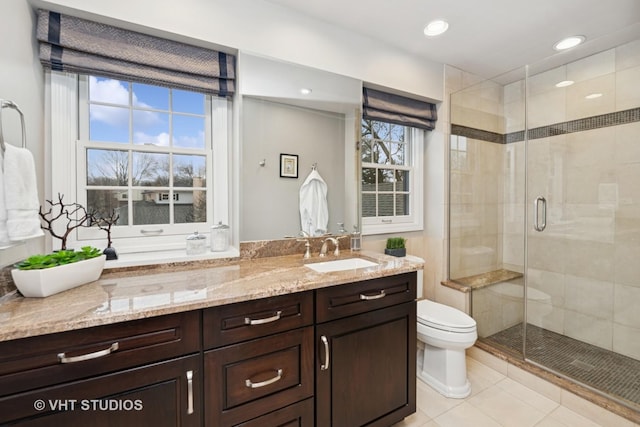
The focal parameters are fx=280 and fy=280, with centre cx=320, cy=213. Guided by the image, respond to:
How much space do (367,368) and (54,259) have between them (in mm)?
1497

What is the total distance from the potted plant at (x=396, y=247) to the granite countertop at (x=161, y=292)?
2.38 ft

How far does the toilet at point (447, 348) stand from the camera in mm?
1876

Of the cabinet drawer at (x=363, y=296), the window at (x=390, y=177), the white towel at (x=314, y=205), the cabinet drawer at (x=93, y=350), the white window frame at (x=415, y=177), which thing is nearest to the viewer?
the cabinet drawer at (x=93, y=350)

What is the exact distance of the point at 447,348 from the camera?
1.92 m

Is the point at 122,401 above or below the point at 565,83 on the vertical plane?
below

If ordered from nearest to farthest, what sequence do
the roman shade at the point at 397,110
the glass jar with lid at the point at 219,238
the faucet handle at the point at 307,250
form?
the glass jar with lid at the point at 219,238, the faucet handle at the point at 307,250, the roman shade at the point at 397,110

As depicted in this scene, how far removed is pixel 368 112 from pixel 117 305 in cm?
205

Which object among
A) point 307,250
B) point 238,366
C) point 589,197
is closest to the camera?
point 238,366

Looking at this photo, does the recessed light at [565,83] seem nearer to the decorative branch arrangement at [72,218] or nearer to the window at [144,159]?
the window at [144,159]

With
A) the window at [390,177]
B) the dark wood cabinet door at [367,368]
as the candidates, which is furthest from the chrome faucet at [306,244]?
the window at [390,177]

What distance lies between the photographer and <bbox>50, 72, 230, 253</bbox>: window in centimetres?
155

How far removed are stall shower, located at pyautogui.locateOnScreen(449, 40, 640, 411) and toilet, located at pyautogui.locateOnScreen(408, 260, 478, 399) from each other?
1.92ft

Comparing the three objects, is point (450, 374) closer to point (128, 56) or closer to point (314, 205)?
point (314, 205)

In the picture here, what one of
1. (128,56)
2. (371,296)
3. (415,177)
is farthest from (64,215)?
(415,177)
